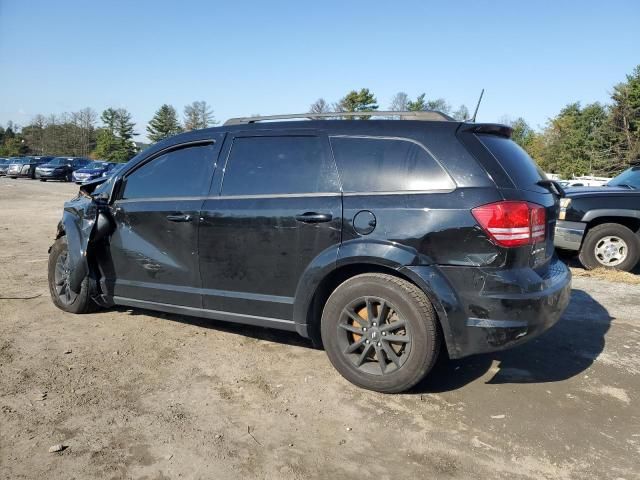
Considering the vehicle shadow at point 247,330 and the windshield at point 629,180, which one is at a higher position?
the windshield at point 629,180

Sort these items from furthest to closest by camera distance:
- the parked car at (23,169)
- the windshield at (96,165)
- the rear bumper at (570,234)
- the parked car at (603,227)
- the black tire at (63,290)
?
the parked car at (23,169) → the windshield at (96,165) → the rear bumper at (570,234) → the parked car at (603,227) → the black tire at (63,290)

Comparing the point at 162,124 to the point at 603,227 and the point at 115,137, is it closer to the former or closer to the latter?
the point at 115,137

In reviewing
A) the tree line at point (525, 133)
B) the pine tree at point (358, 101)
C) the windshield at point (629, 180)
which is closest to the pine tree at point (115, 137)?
the tree line at point (525, 133)

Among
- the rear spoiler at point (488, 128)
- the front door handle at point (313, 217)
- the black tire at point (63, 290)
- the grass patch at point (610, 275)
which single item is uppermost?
the rear spoiler at point (488, 128)

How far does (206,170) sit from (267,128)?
23.8 inches

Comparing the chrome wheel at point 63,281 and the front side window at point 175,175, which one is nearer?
the front side window at point 175,175

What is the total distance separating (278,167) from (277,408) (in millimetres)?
1708

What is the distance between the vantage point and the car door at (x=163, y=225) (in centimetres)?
409

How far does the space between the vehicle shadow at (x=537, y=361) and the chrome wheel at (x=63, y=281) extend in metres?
3.41

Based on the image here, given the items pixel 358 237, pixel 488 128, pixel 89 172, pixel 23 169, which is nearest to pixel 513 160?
pixel 488 128

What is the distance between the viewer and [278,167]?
383 centimetres

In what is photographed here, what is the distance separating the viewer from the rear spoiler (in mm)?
3430

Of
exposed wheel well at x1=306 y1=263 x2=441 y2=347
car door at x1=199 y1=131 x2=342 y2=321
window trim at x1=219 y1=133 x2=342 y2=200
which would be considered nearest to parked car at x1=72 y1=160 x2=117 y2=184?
window trim at x1=219 y1=133 x2=342 y2=200

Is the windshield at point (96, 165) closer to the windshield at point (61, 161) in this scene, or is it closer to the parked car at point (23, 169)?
the windshield at point (61, 161)
